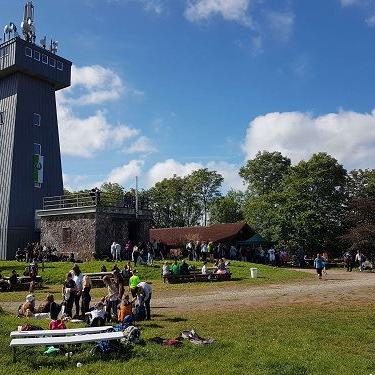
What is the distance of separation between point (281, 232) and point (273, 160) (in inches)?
922

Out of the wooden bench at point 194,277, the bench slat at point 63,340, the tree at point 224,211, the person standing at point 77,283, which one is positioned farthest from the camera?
the tree at point 224,211

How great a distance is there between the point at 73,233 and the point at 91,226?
6.87 feet

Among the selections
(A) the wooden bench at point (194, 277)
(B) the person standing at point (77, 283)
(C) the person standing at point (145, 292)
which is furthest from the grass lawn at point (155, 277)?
(C) the person standing at point (145, 292)

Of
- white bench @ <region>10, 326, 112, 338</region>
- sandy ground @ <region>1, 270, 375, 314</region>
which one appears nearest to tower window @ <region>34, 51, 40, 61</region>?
sandy ground @ <region>1, 270, 375, 314</region>

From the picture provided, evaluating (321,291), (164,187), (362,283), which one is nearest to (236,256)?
(362,283)

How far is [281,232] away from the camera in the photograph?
45.4m

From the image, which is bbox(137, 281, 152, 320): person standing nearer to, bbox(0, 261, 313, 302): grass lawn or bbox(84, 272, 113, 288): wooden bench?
bbox(0, 261, 313, 302): grass lawn

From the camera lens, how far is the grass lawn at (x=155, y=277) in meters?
22.1

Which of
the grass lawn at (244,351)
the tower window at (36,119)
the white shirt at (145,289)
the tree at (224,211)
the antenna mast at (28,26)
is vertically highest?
the antenna mast at (28,26)

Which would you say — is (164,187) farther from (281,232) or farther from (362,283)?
(362,283)

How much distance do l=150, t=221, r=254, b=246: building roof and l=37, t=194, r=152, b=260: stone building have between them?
424 inches

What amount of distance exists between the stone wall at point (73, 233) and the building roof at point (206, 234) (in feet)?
43.3

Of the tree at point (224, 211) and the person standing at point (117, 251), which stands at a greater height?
the tree at point (224, 211)

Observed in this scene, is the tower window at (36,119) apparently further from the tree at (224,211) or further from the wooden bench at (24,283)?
the tree at (224,211)
